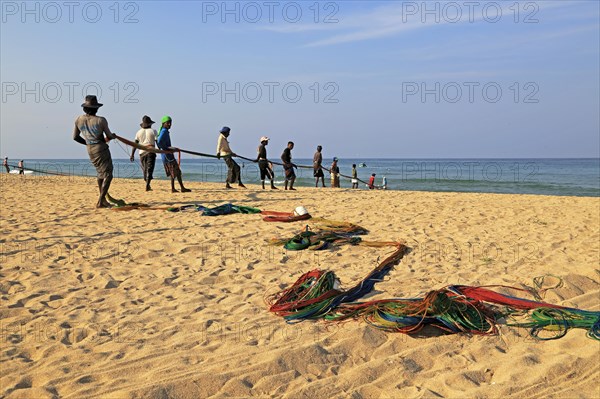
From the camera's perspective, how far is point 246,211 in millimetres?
8602

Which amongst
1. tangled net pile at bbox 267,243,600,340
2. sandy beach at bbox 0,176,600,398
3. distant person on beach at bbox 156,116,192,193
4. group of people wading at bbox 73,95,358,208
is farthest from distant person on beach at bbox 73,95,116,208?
tangled net pile at bbox 267,243,600,340

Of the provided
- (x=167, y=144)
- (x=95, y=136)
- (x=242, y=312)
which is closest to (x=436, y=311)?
(x=242, y=312)

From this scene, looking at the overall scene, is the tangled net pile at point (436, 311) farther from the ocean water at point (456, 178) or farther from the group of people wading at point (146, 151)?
the ocean water at point (456, 178)

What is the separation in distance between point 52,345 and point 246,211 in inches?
211

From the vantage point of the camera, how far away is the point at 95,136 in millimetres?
8336

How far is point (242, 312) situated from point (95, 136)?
541 cm

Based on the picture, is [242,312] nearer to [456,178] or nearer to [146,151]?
[146,151]

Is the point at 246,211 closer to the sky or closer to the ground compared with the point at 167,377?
closer to the sky

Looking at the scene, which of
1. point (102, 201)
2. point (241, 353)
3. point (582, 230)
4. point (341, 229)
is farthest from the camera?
point (102, 201)

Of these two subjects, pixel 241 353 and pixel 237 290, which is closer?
pixel 241 353

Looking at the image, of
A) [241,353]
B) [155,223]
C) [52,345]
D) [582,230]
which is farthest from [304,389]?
[582,230]

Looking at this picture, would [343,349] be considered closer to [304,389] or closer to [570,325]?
[304,389]

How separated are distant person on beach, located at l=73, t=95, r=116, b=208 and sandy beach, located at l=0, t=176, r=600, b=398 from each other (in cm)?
75

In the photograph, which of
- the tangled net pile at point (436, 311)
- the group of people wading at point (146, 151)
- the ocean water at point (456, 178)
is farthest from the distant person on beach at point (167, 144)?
the tangled net pile at point (436, 311)
